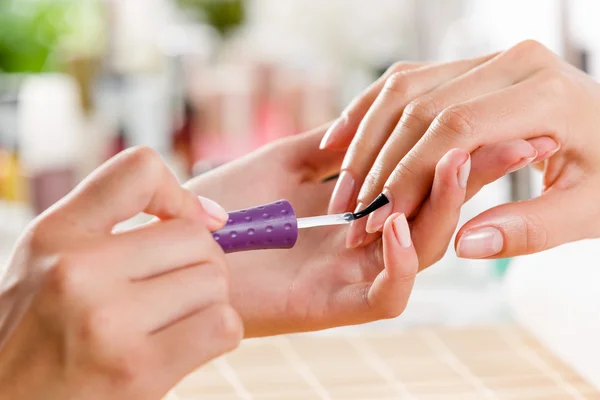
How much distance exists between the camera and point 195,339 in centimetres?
45

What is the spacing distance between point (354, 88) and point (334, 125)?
1.42 meters

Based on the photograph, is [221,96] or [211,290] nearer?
[211,290]

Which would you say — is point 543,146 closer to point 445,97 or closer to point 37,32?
point 445,97

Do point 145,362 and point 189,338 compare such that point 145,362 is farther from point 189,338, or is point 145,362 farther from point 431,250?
point 431,250

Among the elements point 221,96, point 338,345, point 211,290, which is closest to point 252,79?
point 221,96

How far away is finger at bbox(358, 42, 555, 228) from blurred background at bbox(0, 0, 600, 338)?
0.41 metres

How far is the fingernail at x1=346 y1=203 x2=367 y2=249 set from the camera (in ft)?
2.20

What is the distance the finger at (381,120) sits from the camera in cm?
69

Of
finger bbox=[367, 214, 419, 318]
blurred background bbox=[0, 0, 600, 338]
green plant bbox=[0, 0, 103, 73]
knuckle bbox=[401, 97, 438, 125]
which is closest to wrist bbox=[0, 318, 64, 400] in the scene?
finger bbox=[367, 214, 419, 318]

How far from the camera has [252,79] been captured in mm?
1891

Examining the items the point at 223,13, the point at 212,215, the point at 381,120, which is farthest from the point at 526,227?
the point at 223,13

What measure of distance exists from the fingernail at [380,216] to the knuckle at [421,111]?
69mm

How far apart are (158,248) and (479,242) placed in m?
0.27

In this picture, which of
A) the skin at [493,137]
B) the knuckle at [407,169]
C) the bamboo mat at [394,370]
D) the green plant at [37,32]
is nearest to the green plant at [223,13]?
the green plant at [37,32]
